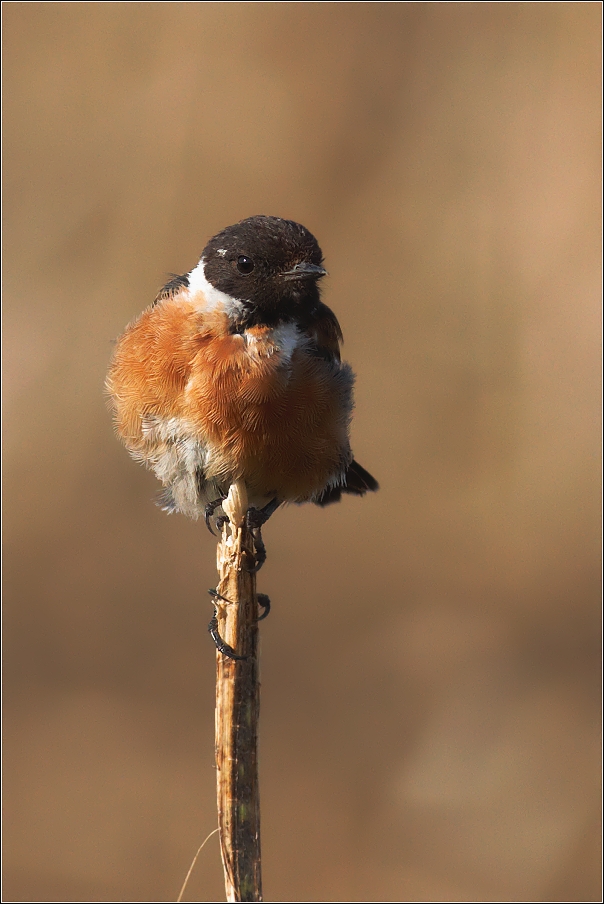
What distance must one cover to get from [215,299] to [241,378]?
414 mm

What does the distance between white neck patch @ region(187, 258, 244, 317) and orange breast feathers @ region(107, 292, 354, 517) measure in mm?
27

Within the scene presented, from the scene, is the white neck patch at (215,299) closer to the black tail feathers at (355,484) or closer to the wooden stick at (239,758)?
the black tail feathers at (355,484)

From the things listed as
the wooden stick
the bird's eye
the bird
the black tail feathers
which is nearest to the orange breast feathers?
the bird

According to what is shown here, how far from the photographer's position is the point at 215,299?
4273 mm

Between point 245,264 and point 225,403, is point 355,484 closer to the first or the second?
point 225,403

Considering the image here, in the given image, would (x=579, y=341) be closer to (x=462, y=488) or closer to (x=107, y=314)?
(x=462, y=488)

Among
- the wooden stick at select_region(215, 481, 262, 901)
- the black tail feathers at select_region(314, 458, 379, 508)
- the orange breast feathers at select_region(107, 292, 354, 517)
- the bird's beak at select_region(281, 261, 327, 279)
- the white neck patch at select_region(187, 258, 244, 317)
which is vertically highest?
the bird's beak at select_region(281, 261, 327, 279)

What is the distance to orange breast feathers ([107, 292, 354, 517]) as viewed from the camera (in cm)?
408

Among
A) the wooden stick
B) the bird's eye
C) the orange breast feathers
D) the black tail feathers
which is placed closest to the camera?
the wooden stick

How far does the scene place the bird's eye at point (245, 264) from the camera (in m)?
4.20

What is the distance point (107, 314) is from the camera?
6172 mm

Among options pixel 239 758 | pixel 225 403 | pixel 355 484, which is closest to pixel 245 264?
pixel 225 403

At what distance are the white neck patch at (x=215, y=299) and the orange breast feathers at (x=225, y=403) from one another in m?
0.03

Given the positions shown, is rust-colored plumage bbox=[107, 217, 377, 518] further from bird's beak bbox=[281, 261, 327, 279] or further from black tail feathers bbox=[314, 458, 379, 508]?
black tail feathers bbox=[314, 458, 379, 508]
